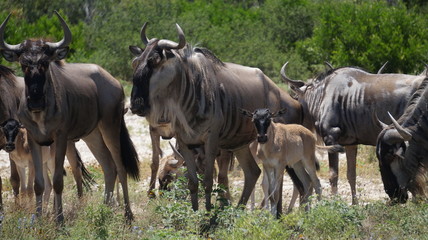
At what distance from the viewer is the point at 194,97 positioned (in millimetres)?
9133

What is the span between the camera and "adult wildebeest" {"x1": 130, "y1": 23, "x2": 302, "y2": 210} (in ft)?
28.8

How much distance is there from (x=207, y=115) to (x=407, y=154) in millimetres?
2403

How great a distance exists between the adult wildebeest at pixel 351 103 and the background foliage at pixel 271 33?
9.07 m

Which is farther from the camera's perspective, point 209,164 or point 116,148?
point 116,148

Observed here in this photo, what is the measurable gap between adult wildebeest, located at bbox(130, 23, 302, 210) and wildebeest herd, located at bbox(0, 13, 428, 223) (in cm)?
1

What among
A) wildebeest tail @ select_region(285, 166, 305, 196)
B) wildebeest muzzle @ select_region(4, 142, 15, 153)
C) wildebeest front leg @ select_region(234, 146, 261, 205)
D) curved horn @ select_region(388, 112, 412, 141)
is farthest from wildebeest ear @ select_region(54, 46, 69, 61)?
curved horn @ select_region(388, 112, 412, 141)

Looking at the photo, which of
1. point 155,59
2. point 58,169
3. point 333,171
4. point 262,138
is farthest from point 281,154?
point 58,169

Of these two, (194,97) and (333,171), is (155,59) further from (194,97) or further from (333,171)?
(333,171)

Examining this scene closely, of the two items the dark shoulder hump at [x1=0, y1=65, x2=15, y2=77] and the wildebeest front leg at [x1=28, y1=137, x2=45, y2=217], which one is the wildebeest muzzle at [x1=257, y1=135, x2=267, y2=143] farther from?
the dark shoulder hump at [x1=0, y1=65, x2=15, y2=77]

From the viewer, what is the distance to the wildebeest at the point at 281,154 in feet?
31.7

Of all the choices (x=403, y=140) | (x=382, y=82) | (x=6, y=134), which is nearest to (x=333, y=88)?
(x=382, y=82)

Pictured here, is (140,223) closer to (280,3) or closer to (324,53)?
(324,53)

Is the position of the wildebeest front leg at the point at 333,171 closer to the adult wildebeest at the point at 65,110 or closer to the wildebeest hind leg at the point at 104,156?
the adult wildebeest at the point at 65,110

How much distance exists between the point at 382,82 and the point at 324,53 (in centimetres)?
1174
